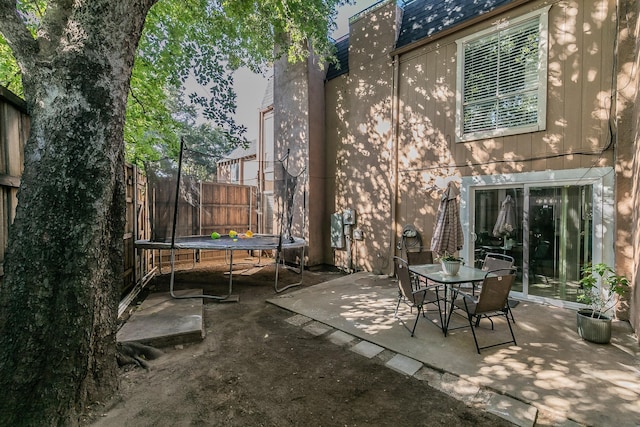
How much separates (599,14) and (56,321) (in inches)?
275

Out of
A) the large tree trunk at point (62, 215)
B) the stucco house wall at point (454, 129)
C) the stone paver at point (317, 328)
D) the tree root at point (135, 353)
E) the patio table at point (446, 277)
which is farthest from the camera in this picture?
→ the stucco house wall at point (454, 129)

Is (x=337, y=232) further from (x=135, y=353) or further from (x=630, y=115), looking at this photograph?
(x=630, y=115)

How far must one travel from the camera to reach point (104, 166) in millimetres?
1956

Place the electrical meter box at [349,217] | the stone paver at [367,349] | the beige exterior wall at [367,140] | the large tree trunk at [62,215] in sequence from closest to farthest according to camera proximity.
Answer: the large tree trunk at [62,215] < the stone paver at [367,349] < the beige exterior wall at [367,140] < the electrical meter box at [349,217]

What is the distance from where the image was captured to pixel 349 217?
709 cm

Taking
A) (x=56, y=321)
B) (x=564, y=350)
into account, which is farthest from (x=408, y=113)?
(x=56, y=321)

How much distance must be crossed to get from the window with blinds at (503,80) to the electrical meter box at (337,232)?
332 centimetres

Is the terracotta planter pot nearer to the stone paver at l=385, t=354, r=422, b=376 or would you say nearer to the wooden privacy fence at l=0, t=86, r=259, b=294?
the stone paver at l=385, t=354, r=422, b=376

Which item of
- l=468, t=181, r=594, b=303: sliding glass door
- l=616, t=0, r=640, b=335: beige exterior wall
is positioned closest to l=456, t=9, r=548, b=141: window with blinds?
l=616, t=0, r=640, b=335: beige exterior wall

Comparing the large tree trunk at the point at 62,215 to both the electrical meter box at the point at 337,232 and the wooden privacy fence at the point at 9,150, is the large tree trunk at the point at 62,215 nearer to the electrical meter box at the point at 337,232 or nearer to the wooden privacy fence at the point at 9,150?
the wooden privacy fence at the point at 9,150

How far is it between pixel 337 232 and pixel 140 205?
443 centimetres

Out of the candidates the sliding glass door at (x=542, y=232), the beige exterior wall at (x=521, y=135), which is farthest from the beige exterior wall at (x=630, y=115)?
the sliding glass door at (x=542, y=232)

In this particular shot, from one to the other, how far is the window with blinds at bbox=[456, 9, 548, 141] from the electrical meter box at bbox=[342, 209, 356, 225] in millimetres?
2883

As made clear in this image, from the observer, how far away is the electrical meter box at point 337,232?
23.8 feet
